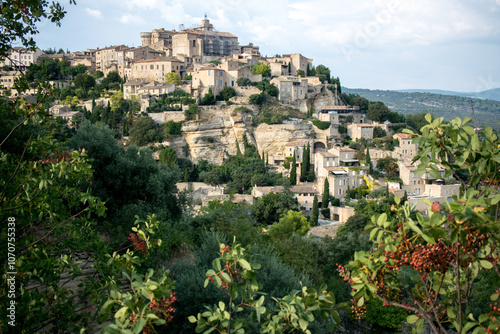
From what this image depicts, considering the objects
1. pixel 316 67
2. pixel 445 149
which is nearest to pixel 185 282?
pixel 445 149

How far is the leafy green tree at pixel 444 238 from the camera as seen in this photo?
8.73 feet

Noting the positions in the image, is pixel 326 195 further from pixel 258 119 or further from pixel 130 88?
pixel 130 88

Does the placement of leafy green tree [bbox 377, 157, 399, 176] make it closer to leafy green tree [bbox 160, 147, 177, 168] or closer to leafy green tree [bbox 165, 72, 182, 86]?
leafy green tree [bbox 160, 147, 177, 168]

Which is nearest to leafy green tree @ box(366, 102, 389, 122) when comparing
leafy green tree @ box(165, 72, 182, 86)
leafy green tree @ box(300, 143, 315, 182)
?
leafy green tree @ box(300, 143, 315, 182)

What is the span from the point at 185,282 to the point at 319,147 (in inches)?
1439

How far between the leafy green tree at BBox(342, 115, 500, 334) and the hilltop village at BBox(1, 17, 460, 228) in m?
27.1

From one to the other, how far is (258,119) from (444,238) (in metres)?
40.9

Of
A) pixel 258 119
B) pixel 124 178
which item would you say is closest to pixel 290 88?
pixel 258 119

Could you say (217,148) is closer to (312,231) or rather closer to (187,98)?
(187,98)

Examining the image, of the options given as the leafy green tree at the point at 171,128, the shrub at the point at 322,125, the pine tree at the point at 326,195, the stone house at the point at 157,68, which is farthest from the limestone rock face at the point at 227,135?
the pine tree at the point at 326,195

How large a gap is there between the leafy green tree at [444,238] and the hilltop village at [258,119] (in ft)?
88.8

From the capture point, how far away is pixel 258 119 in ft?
142

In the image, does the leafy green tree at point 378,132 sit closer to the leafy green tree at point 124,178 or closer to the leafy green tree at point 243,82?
the leafy green tree at point 243,82

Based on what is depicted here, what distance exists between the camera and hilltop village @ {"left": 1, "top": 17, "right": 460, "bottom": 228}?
34.1 meters
